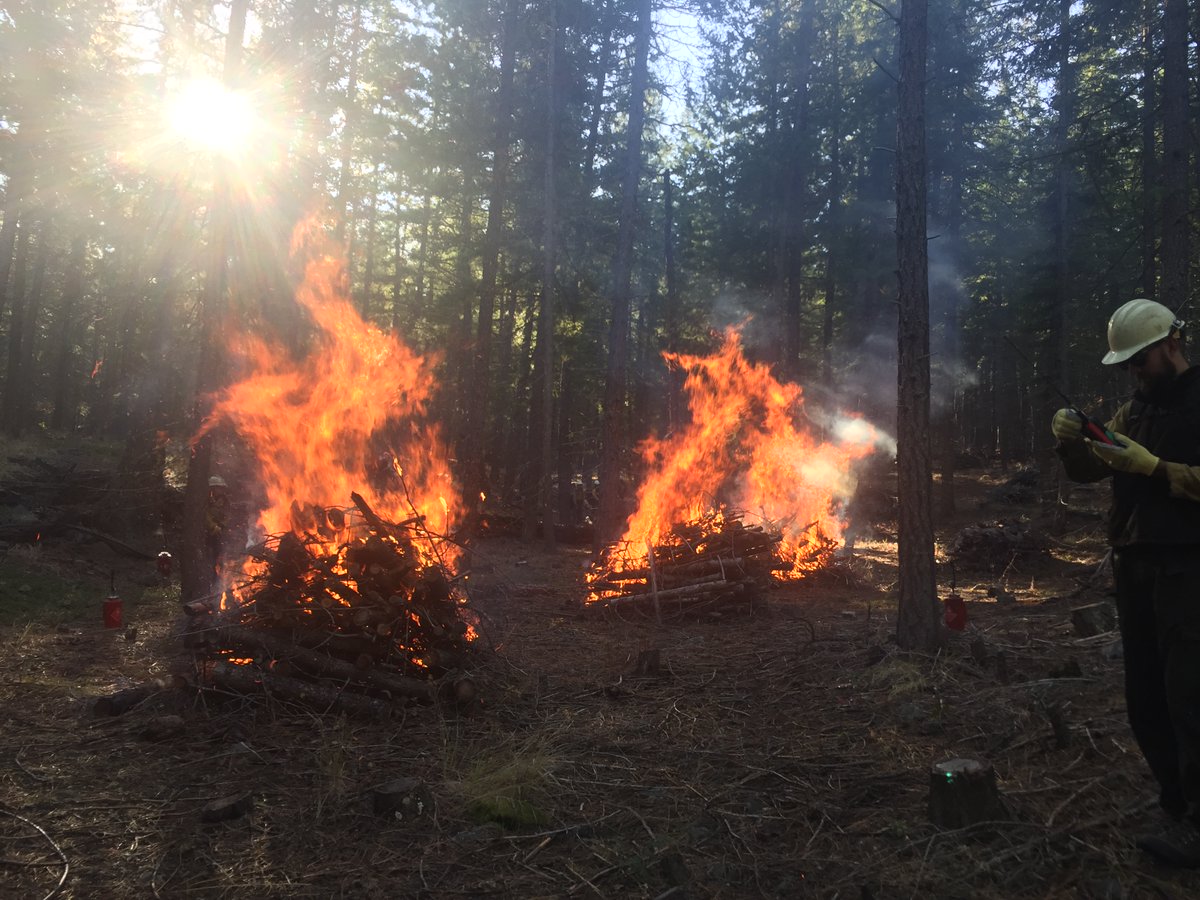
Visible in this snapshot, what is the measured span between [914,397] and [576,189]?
15.3 metres

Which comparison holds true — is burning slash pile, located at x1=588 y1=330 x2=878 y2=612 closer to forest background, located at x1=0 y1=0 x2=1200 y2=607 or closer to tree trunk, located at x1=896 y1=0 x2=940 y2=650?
forest background, located at x1=0 y1=0 x2=1200 y2=607

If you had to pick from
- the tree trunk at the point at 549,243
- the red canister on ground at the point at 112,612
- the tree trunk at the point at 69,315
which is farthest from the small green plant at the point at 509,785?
the tree trunk at the point at 69,315

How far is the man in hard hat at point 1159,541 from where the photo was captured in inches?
131

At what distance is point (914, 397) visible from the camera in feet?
24.3

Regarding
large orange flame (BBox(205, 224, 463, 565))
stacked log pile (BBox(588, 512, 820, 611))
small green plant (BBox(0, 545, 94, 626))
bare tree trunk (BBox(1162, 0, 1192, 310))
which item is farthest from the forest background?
stacked log pile (BBox(588, 512, 820, 611))

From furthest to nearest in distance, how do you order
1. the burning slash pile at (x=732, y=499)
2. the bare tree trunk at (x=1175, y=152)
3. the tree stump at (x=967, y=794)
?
the burning slash pile at (x=732, y=499)
the bare tree trunk at (x=1175, y=152)
the tree stump at (x=967, y=794)

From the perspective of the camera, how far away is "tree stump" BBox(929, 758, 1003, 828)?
12.5ft

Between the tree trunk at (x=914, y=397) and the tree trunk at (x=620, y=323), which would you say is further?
the tree trunk at (x=620, y=323)

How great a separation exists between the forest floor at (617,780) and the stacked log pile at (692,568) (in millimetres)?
2265

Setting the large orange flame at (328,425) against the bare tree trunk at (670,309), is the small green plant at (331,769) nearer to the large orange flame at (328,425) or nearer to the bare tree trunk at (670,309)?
the large orange flame at (328,425)

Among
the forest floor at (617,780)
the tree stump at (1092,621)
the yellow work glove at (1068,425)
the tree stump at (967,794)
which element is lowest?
the forest floor at (617,780)

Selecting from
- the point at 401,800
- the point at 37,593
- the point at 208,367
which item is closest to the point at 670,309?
the point at 208,367

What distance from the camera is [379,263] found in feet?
103

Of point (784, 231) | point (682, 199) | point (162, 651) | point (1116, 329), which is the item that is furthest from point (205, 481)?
point (682, 199)
